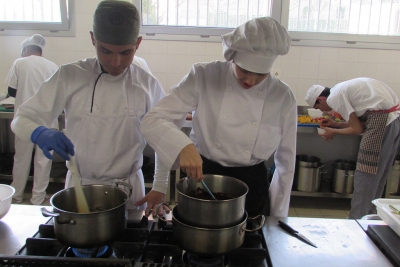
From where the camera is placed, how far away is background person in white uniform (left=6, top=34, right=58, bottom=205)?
3062 mm

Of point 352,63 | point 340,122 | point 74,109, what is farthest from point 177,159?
point 352,63

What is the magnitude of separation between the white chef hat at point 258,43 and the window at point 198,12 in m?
2.53

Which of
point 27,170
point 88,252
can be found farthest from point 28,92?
point 88,252

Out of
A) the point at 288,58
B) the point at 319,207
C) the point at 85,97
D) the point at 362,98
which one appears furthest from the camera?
the point at 288,58

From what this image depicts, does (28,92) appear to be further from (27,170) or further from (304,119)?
(304,119)

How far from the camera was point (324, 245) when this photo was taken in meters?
0.99

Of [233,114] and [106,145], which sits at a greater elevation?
[233,114]

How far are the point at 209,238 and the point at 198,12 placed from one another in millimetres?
3258

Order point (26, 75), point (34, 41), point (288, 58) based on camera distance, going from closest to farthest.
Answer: point (26, 75) < point (34, 41) < point (288, 58)

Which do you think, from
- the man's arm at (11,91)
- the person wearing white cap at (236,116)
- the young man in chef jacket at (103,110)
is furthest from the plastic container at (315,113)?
the man's arm at (11,91)

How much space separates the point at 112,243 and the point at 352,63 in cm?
351

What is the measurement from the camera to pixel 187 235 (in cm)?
83

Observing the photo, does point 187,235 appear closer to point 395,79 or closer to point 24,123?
point 24,123

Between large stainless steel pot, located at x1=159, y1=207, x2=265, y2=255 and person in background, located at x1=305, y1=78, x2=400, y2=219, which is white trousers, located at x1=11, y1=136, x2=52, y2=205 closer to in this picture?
large stainless steel pot, located at x1=159, y1=207, x2=265, y2=255
